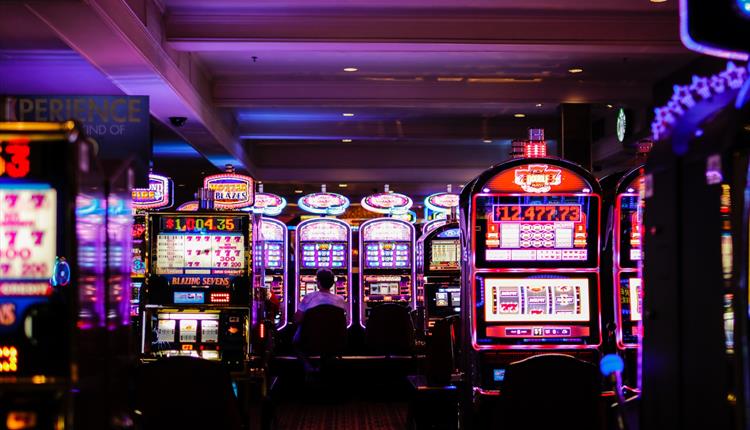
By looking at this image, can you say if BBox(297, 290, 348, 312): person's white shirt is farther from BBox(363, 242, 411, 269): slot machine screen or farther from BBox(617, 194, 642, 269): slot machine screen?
BBox(617, 194, 642, 269): slot machine screen

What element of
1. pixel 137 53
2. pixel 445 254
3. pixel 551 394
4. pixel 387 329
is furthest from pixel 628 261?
pixel 445 254

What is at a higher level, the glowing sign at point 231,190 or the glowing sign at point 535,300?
the glowing sign at point 231,190

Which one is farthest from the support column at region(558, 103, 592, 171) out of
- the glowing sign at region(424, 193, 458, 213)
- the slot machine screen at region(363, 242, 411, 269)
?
the glowing sign at region(424, 193, 458, 213)

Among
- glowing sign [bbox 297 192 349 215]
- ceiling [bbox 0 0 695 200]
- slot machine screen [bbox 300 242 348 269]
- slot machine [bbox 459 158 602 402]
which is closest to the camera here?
slot machine [bbox 459 158 602 402]

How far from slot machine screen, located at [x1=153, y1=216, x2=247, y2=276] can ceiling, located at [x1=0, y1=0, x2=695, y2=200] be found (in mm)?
1325

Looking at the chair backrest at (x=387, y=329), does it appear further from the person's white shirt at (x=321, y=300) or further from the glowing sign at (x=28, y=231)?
the glowing sign at (x=28, y=231)

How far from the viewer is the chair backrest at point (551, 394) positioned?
3445mm

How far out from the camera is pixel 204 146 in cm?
1122

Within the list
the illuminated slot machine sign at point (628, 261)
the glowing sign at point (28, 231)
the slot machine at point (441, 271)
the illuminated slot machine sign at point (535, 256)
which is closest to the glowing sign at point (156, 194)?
the slot machine at point (441, 271)

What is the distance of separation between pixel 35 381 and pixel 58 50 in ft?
17.5

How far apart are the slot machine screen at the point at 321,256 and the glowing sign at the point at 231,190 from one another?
96 cm

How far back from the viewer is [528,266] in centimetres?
507

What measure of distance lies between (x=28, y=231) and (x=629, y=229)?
409 cm

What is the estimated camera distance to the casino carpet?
24.1ft
